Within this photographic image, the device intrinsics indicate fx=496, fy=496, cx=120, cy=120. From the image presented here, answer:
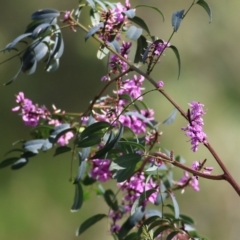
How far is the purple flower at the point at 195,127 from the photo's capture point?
1.64ft

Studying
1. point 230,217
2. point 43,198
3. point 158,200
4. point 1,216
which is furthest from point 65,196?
point 158,200

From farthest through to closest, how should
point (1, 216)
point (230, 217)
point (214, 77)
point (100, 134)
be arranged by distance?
1. point (214, 77)
2. point (230, 217)
3. point (1, 216)
4. point (100, 134)

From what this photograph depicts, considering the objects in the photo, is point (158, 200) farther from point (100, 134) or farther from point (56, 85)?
point (56, 85)

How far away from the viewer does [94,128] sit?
1.87ft

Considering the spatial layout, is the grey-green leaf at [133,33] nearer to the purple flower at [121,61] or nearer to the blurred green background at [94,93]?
the purple flower at [121,61]

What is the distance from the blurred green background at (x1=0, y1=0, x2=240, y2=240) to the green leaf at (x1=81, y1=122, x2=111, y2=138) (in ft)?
3.21

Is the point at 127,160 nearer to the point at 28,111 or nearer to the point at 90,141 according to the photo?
the point at 90,141

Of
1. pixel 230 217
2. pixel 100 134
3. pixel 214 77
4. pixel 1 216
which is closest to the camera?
pixel 100 134

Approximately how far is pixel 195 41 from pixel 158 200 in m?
1.26

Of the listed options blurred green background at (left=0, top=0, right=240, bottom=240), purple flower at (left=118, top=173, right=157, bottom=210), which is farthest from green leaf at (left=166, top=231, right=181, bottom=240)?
blurred green background at (left=0, top=0, right=240, bottom=240)

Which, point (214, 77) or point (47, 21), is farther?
point (214, 77)

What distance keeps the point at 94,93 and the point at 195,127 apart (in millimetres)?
1242

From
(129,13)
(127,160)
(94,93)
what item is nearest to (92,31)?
(129,13)

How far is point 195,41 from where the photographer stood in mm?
1845
